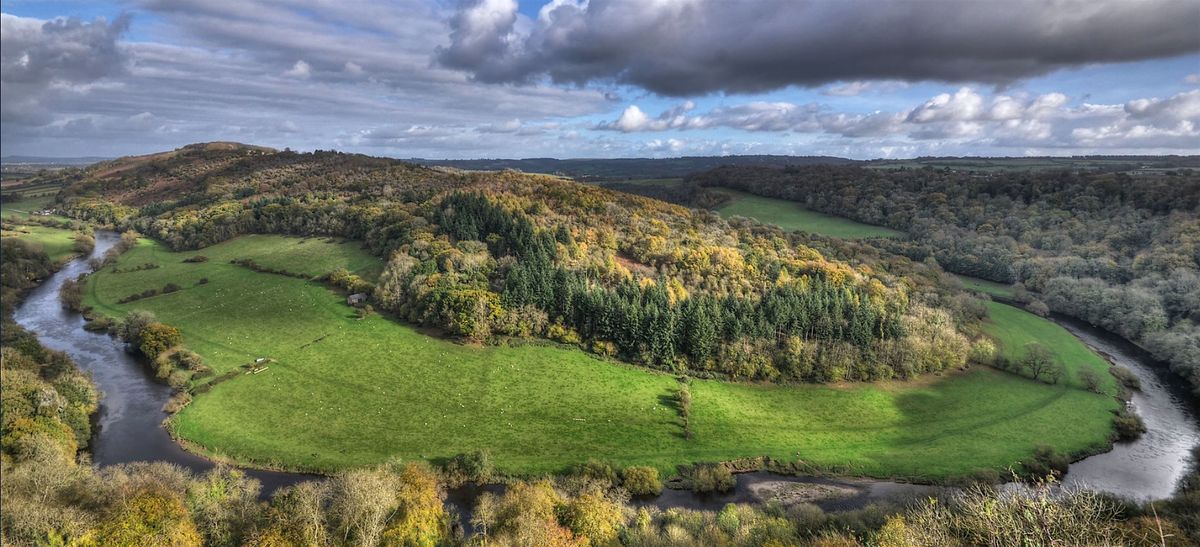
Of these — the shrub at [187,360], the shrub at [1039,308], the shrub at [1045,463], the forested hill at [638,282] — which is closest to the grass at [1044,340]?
the shrub at [1039,308]

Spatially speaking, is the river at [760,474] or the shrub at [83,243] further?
the shrub at [83,243]

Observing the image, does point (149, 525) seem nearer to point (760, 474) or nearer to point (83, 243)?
point (760, 474)

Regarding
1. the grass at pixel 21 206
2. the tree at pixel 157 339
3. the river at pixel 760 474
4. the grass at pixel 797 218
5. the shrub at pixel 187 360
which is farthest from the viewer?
the grass at pixel 797 218

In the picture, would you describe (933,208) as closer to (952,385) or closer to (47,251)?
(952,385)

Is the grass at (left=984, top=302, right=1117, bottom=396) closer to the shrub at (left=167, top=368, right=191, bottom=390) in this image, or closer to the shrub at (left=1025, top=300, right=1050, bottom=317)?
the shrub at (left=1025, top=300, right=1050, bottom=317)

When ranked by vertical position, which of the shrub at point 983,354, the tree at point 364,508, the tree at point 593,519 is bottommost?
the shrub at point 983,354

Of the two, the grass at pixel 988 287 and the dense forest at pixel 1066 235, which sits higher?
the dense forest at pixel 1066 235

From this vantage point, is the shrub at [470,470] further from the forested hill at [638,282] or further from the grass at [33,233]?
the grass at [33,233]

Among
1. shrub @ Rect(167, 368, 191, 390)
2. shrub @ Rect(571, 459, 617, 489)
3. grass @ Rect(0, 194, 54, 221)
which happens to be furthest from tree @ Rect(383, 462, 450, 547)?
grass @ Rect(0, 194, 54, 221)
